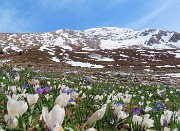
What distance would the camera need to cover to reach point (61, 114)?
101 inches

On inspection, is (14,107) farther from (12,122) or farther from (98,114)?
(98,114)

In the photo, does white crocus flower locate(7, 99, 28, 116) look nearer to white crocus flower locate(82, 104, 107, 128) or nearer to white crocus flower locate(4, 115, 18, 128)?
white crocus flower locate(4, 115, 18, 128)

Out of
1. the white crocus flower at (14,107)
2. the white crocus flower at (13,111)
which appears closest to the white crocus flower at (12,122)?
the white crocus flower at (13,111)

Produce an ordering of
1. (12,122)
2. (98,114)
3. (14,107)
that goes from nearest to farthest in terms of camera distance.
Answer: (12,122)
(14,107)
(98,114)

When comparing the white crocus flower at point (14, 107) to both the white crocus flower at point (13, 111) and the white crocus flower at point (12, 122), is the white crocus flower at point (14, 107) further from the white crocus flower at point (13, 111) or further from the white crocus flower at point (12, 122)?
the white crocus flower at point (12, 122)

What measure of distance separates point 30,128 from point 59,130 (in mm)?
1171

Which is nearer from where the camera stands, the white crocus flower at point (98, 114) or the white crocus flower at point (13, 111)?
the white crocus flower at point (13, 111)

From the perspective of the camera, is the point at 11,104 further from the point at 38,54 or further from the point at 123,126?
the point at 38,54

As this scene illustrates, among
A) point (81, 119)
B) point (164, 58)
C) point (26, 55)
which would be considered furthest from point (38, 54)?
point (81, 119)

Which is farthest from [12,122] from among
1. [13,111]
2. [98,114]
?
[98,114]

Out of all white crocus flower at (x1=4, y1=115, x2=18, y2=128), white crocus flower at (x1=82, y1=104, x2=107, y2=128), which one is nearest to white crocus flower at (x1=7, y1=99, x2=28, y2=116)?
white crocus flower at (x1=4, y1=115, x2=18, y2=128)

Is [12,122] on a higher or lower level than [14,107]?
lower

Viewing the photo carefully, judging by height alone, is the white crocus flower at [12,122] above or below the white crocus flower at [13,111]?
below

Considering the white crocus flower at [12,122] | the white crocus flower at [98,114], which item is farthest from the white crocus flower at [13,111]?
the white crocus flower at [98,114]
